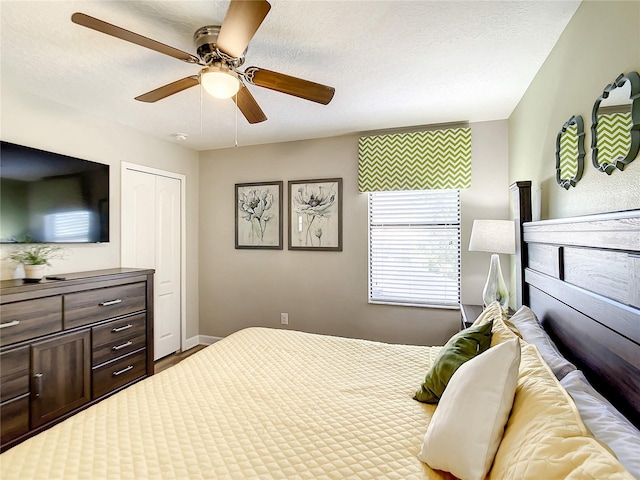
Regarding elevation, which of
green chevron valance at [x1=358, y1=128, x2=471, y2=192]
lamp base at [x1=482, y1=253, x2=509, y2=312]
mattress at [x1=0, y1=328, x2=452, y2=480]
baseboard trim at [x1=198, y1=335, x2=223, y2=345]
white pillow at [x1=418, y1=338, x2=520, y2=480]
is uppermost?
green chevron valance at [x1=358, y1=128, x2=471, y2=192]

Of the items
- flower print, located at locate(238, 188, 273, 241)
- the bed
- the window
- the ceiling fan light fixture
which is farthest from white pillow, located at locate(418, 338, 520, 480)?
flower print, located at locate(238, 188, 273, 241)

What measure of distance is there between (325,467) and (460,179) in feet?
9.21

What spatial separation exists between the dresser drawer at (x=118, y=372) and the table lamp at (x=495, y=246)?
2982mm

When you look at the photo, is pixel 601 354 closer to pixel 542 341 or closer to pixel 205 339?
pixel 542 341

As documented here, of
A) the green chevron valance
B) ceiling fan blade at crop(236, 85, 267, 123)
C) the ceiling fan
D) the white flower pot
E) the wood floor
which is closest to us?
the ceiling fan

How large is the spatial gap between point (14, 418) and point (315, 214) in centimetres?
287

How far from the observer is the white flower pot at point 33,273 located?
233 cm

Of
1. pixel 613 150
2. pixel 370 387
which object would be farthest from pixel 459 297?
pixel 613 150

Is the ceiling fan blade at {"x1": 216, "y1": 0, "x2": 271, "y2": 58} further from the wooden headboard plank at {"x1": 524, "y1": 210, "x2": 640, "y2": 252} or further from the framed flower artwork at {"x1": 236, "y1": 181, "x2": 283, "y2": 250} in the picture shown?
the framed flower artwork at {"x1": 236, "y1": 181, "x2": 283, "y2": 250}

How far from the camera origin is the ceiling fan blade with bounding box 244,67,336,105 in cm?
178

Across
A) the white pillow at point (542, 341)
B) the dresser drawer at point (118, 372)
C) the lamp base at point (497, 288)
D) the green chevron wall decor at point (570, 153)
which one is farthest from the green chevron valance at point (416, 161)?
the dresser drawer at point (118, 372)

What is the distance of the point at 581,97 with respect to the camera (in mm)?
1541

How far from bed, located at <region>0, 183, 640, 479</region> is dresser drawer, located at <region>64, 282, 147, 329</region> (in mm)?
1197

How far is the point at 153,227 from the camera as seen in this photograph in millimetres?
3650
